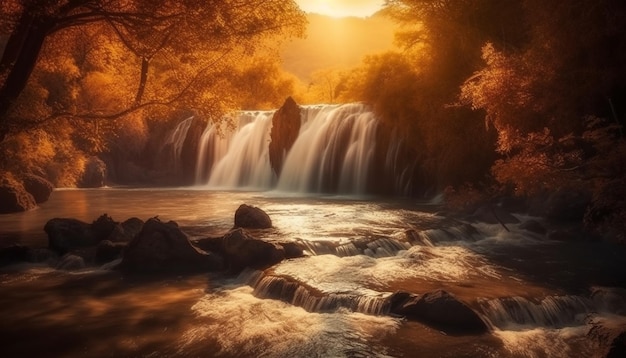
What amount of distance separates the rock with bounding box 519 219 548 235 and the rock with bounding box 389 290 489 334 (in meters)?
9.15

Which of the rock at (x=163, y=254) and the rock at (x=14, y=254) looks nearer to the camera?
the rock at (x=163, y=254)

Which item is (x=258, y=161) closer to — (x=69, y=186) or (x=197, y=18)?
(x=69, y=186)

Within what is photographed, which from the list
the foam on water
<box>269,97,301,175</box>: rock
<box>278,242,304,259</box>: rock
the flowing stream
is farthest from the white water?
the foam on water

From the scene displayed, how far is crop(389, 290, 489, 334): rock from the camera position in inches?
322

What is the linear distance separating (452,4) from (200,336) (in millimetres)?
20554

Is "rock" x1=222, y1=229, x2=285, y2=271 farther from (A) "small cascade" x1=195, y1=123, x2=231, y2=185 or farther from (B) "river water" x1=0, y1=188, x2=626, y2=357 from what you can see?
(A) "small cascade" x1=195, y1=123, x2=231, y2=185

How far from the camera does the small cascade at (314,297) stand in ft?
→ 30.2

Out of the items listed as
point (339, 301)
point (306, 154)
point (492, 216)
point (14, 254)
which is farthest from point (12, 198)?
point (492, 216)

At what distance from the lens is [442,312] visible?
8414 millimetres

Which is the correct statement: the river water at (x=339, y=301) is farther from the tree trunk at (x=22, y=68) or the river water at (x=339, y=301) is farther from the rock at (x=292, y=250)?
the tree trunk at (x=22, y=68)

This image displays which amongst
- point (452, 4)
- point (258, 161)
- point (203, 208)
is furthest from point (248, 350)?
point (258, 161)

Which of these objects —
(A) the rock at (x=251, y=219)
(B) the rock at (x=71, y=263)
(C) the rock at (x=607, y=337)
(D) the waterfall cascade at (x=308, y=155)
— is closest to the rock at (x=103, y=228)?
(B) the rock at (x=71, y=263)

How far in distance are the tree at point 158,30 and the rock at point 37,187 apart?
15.2m

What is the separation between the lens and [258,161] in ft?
122
